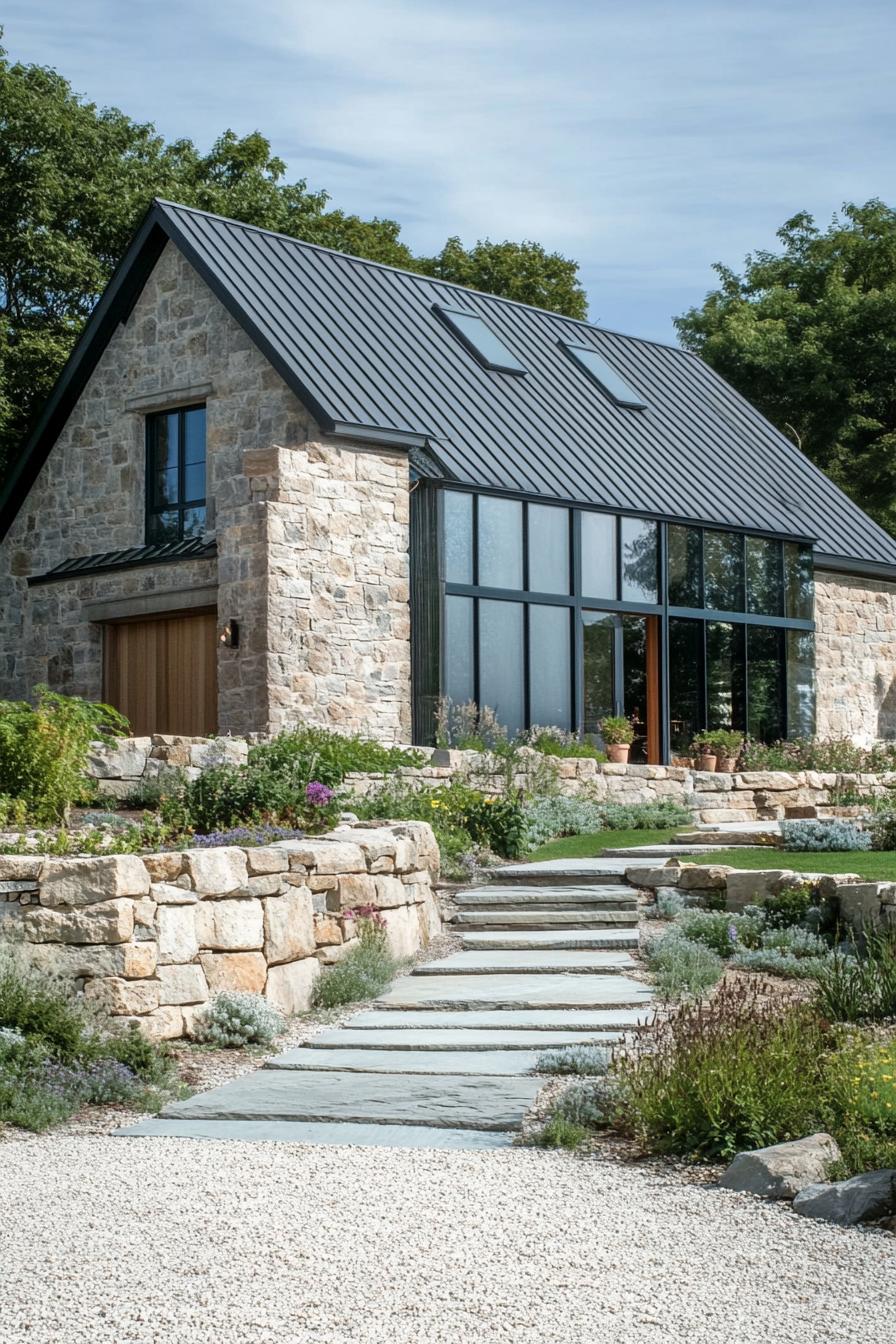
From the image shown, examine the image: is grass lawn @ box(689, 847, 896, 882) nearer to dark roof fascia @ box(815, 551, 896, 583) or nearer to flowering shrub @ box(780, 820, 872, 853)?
flowering shrub @ box(780, 820, 872, 853)

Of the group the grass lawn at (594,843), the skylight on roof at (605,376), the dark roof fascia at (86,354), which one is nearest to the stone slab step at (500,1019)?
the grass lawn at (594,843)

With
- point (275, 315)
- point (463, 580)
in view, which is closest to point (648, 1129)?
point (463, 580)

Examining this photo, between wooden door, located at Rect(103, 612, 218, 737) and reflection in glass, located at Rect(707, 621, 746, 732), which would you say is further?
reflection in glass, located at Rect(707, 621, 746, 732)

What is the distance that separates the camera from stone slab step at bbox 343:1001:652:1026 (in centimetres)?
795

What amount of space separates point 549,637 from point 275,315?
5.28m

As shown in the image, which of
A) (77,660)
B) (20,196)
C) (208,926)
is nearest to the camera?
(208,926)

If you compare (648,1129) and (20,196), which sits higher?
(20,196)

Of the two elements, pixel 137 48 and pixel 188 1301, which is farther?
pixel 137 48

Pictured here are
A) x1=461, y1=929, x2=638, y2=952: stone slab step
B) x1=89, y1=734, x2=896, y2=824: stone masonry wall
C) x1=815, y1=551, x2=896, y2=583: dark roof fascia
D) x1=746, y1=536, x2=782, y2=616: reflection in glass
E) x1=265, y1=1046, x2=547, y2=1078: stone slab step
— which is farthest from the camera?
x1=815, y1=551, x2=896, y2=583: dark roof fascia

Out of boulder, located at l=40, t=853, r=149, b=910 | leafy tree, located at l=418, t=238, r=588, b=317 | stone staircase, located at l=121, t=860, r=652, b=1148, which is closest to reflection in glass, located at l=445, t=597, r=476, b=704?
stone staircase, located at l=121, t=860, r=652, b=1148

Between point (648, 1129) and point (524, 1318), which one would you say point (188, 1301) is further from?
point (648, 1129)

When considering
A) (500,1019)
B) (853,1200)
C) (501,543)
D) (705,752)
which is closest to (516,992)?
(500,1019)

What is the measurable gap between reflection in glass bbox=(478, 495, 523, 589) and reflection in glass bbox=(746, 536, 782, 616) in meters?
4.68

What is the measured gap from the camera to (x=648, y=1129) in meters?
6.13
